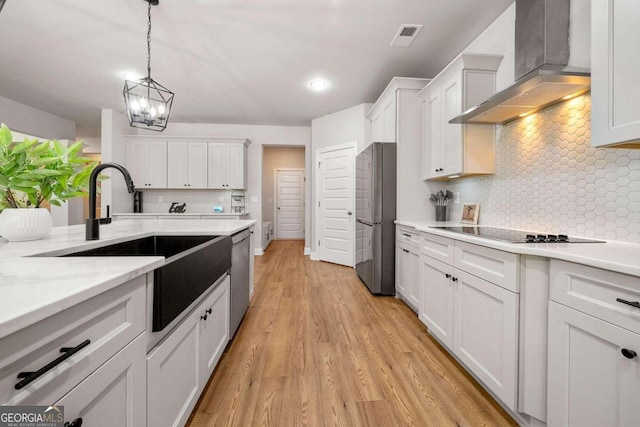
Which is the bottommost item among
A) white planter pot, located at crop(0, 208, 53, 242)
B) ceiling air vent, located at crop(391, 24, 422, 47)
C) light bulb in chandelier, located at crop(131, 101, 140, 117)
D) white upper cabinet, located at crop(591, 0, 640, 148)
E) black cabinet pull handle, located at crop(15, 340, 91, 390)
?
black cabinet pull handle, located at crop(15, 340, 91, 390)

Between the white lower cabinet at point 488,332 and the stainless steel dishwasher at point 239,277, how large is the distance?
1.52 meters

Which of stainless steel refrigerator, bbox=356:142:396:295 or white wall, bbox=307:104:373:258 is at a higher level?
white wall, bbox=307:104:373:258

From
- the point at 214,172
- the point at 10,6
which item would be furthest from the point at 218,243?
the point at 214,172

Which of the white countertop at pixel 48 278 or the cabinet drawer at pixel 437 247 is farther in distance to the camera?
the cabinet drawer at pixel 437 247

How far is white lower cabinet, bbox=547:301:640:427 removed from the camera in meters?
0.84

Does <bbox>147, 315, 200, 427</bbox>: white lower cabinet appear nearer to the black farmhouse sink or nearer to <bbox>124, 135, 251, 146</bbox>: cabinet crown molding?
the black farmhouse sink

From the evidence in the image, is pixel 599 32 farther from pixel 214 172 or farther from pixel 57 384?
pixel 214 172

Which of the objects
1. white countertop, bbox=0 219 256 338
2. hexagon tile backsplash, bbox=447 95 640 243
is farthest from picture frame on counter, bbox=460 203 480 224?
white countertop, bbox=0 219 256 338

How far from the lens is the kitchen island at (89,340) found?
0.47 meters

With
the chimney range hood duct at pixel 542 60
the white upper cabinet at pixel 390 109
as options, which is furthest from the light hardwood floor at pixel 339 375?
the white upper cabinet at pixel 390 109

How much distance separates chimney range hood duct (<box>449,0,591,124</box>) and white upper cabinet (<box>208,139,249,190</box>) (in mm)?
4331

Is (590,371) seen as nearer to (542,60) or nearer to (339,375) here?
(339,375)

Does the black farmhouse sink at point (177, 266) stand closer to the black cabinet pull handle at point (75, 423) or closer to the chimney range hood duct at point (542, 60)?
the black cabinet pull handle at point (75, 423)

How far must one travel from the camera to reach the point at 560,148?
1.70 metres
